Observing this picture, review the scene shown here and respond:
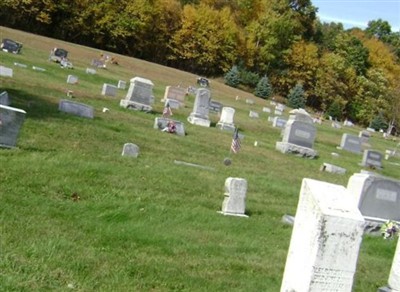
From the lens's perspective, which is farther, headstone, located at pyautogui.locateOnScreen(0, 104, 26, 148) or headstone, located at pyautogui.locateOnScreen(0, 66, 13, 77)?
headstone, located at pyautogui.locateOnScreen(0, 66, 13, 77)

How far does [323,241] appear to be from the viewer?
5.77 m

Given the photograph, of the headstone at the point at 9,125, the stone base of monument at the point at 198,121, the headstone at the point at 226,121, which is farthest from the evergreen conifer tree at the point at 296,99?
the headstone at the point at 9,125

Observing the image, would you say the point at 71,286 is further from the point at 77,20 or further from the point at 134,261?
the point at 77,20

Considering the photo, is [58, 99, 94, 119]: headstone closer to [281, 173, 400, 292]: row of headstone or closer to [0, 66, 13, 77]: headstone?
[0, 66, 13, 77]: headstone

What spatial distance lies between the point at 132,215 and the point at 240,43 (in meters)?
63.1

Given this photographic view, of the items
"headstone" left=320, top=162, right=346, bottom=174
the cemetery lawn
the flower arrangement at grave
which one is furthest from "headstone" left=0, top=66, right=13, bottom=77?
the flower arrangement at grave

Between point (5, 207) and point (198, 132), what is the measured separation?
14.3 metres

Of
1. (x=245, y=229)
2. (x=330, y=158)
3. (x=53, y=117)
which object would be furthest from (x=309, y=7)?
(x=245, y=229)

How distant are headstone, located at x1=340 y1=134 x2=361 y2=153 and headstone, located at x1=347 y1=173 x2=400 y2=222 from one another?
16.7 meters

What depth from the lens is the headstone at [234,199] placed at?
35.8 feet

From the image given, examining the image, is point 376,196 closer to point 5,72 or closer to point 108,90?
point 108,90

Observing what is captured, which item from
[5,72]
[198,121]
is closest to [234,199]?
[198,121]

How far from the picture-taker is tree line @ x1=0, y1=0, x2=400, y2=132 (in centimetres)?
6141

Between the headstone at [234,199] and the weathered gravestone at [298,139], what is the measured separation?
12225 millimetres
